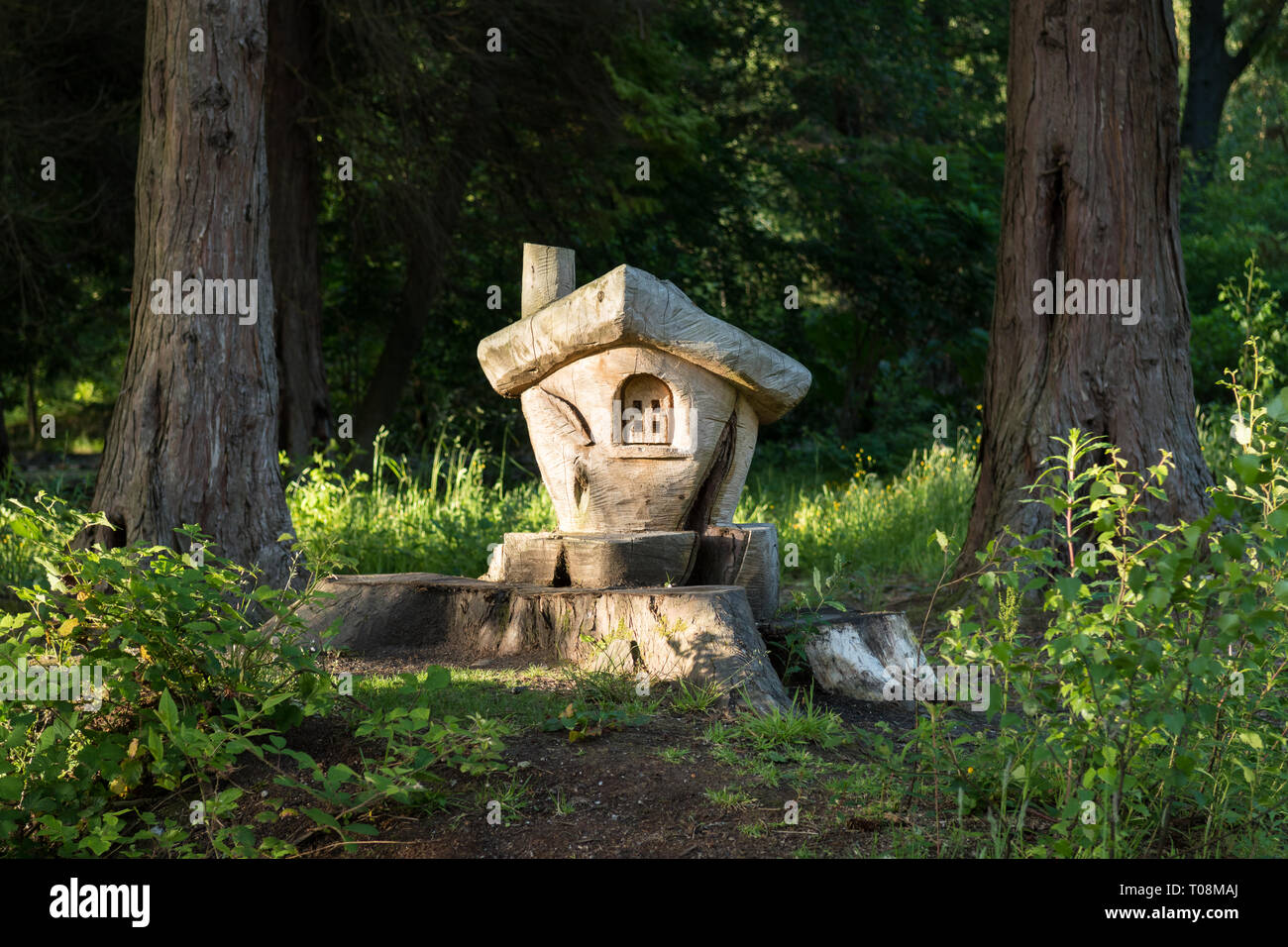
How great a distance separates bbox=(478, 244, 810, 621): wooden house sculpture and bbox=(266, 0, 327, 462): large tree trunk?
5606 millimetres

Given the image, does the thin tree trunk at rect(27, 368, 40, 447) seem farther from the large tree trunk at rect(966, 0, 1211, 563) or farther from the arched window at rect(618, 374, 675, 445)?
the large tree trunk at rect(966, 0, 1211, 563)

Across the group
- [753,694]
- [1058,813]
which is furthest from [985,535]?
[1058,813]

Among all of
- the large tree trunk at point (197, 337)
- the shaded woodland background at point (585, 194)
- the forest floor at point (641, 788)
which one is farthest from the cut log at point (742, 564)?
the shaded woodland background at point (585, 194)

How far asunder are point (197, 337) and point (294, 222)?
4.13 metres

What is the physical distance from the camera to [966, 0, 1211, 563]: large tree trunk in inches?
267

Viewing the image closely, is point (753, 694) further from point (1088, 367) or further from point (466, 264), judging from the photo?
point (466, 264)

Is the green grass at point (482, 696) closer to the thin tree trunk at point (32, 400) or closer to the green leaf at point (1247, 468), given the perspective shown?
the green leaf at point (1247, 468)

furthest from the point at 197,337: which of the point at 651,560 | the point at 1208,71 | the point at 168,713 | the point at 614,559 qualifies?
the point at 1208,71

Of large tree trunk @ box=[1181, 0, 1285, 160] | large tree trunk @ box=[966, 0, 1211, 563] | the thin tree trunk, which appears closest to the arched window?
large tree trunk @ box=[966, 0, 1211, 563]

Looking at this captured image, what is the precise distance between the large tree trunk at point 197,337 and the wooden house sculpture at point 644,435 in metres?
2.13

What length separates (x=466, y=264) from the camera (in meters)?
13.6

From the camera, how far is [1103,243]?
22.5 ft

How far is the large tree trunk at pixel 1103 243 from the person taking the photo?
6785 mm

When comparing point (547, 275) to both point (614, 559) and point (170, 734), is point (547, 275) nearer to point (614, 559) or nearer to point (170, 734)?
point (614, 559)
